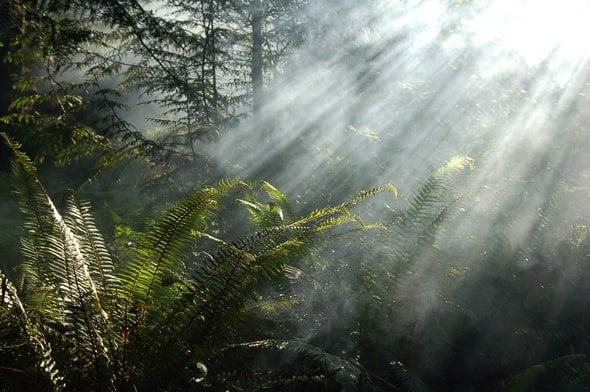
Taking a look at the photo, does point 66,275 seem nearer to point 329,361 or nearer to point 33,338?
point 33,338

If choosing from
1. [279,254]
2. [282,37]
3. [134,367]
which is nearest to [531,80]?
[282,37]

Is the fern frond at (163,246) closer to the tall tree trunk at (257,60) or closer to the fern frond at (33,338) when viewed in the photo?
the fern frond at (33,338)

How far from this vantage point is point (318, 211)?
2805 millimetres

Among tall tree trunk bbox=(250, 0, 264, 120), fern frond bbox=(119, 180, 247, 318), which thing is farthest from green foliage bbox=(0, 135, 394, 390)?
tall tree trunk bbox=(250, 0, 264, 120)

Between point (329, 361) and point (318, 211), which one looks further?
point (318, 211)

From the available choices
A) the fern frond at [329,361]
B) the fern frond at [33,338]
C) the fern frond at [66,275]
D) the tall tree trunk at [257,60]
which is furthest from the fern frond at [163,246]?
the tall tree trunk at [257,60]

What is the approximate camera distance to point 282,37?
6.54 meters

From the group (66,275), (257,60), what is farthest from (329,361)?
(257,60)

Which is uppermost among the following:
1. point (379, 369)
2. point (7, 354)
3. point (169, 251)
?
point (169, 251)

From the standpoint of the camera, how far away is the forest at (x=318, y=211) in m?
2.46

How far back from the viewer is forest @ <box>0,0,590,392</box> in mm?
2463

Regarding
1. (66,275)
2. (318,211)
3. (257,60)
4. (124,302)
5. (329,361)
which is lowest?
(329,361)

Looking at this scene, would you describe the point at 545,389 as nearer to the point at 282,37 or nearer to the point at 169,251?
the point at 169,251

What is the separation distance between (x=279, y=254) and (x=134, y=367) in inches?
34.8
